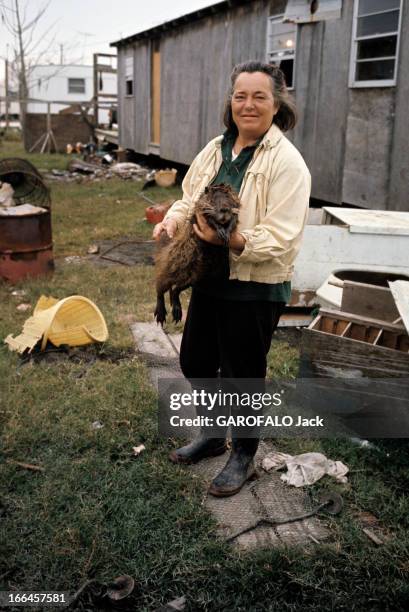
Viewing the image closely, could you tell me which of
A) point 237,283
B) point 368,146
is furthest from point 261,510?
point 368,146

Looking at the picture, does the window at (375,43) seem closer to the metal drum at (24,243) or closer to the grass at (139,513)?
the metal drum at (24,243)

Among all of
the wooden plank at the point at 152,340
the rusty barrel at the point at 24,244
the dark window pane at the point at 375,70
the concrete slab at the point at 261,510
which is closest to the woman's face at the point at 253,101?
the concrete slab at the point at 261,510

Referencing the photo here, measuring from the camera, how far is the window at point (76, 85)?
1495 inches

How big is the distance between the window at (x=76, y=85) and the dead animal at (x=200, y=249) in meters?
38.6

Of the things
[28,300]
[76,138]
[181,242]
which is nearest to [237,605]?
[181,242]

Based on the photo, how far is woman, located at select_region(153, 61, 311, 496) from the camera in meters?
2.58

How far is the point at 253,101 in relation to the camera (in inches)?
104

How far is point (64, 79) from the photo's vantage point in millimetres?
37750

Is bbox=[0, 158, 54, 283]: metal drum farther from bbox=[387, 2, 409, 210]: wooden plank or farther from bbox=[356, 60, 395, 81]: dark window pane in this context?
bbox=[356, 60, 395, 81]: dark window pane

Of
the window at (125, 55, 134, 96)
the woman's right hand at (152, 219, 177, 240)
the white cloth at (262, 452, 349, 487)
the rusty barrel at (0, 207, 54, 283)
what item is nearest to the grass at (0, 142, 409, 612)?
the white cloth at (262, 452, 349, 487)

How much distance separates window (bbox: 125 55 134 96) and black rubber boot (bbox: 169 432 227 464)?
18.0 m

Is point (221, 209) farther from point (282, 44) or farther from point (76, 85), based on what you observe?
point (76, 85)

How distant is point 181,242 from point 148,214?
7.85 meters

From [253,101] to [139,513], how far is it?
210 centimetres
